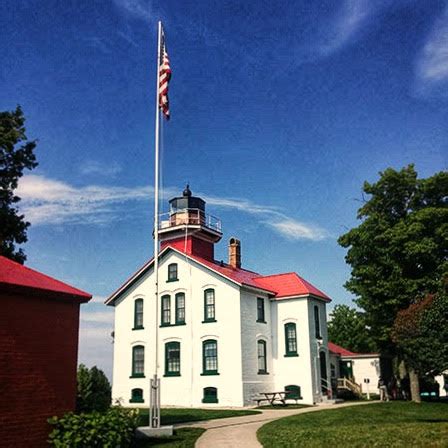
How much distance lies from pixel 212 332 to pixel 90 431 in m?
18.3

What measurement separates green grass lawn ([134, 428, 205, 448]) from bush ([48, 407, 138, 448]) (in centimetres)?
96

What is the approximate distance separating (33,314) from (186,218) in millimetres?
22516

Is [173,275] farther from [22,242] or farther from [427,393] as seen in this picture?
[427,393]

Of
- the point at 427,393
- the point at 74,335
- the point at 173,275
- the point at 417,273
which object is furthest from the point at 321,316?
the point at 74,335

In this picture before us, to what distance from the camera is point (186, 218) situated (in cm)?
3388

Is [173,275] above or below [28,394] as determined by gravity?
above

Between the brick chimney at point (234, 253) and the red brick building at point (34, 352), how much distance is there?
2306 centimetres

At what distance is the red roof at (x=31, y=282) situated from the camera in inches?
438

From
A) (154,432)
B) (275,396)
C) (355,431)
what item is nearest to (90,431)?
(154,432)

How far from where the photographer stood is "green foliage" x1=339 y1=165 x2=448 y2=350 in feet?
92.7

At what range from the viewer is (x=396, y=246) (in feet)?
94.5

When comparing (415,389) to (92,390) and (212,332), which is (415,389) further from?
(92,390)

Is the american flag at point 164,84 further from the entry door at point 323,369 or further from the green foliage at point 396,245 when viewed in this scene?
the entry door at point 323,369

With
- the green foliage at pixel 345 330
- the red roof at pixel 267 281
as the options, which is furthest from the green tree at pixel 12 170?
the green foliage at pixel 345 330
